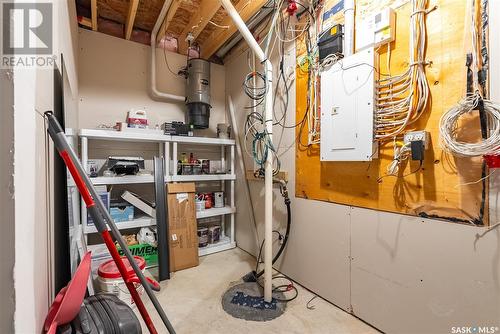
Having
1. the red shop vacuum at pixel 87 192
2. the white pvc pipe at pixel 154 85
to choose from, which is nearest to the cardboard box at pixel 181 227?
the white pvc pipe at pixel 154 85

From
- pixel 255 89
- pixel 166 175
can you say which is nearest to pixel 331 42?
pixel 255 89

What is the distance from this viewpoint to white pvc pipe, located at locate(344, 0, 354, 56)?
173 cm

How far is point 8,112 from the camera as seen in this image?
561 mm

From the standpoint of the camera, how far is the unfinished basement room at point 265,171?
845mm

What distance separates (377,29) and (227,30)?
1.73 m

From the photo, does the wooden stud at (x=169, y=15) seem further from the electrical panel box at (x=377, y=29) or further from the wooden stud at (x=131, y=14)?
the electrical panel box at (x=377, y=29)

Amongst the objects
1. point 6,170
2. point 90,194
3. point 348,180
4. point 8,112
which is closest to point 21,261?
point 6,170

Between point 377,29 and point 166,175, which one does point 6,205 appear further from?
point 166,175

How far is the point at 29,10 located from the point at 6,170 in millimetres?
439

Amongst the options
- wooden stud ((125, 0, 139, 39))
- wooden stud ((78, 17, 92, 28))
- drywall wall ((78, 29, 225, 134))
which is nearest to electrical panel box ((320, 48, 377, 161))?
wooden stud ((125, 0, 139, 39))

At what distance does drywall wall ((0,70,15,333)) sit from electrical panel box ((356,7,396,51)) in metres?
1.86

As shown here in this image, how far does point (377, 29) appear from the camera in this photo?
1.58m

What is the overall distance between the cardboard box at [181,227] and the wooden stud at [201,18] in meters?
1.79

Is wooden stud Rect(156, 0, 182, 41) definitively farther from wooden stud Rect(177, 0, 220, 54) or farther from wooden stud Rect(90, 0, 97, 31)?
wooden stud Rect(90, 0, 97, 31)
